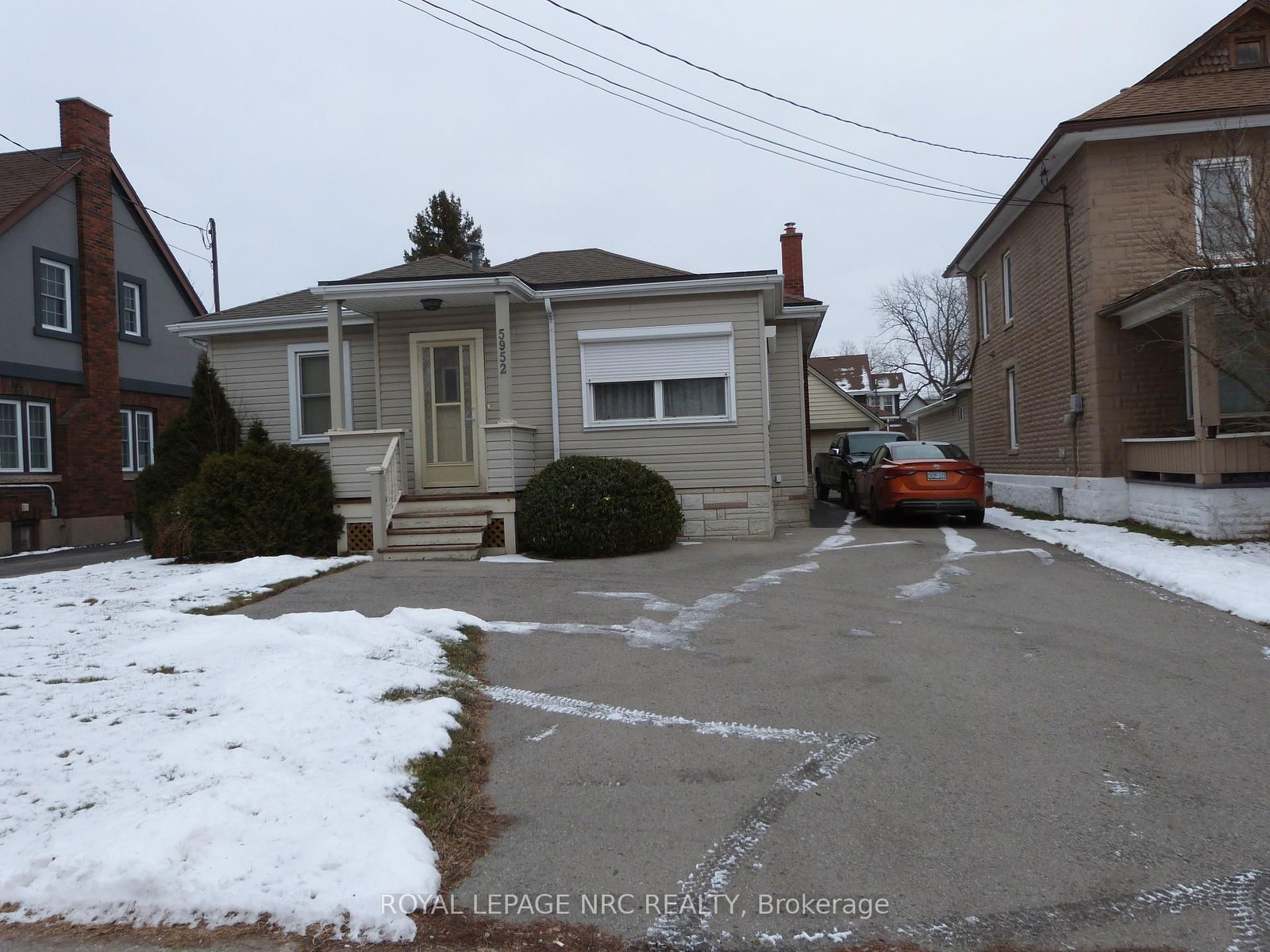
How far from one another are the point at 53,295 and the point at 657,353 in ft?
44.4

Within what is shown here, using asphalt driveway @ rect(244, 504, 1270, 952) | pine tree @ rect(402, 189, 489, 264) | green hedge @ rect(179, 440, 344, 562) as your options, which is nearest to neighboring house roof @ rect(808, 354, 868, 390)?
pine tree @ rect(402, 189, 489, 264)

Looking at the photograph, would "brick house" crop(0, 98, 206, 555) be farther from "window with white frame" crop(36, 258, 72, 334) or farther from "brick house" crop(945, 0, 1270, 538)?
"brick house" crop(945, 0, 1270, 538)

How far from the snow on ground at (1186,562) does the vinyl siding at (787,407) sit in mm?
4239

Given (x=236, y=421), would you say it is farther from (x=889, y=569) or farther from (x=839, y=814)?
(x=839, y=814)

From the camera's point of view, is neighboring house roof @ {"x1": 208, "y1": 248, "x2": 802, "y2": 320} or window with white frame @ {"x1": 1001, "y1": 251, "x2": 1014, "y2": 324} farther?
window with white frame @ {"x1": 1001, "y1": 251, "x2": 1014, "y2": 324}

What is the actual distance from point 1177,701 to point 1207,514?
7.32 metres


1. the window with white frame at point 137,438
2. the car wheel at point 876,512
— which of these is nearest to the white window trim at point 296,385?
the window with white frame at point 137,438

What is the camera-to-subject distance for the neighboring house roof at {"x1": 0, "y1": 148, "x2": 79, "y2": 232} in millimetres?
17734

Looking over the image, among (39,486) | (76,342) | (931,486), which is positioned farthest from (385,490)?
(76,342)

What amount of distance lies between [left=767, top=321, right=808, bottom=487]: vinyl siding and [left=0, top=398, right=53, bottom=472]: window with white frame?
14294 millimetres

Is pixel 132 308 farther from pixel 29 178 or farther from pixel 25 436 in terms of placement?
pixel 25 436

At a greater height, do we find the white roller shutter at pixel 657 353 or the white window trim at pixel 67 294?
the white window trim at pixel 67 294

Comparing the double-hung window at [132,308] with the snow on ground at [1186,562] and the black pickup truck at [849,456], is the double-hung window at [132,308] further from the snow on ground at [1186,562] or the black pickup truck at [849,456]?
the snow on ground at [1186,562]

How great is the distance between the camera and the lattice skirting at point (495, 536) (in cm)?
1248
